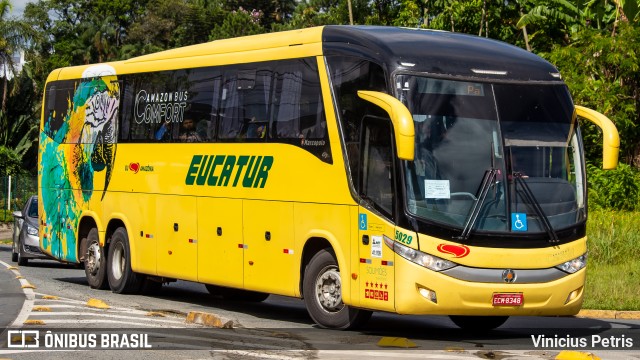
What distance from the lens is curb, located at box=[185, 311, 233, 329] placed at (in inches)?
572

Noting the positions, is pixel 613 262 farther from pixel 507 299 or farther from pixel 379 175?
pixel 379 175

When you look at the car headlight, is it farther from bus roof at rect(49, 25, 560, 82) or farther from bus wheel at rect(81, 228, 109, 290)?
bus roof at rect(49, 25, 560, 82)

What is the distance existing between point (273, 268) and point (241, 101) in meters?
2.53

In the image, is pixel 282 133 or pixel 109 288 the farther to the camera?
pixel 109 288

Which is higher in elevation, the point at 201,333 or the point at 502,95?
the point at 502,95

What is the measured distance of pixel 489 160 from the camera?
13.7m

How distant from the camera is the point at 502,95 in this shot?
46.4ft

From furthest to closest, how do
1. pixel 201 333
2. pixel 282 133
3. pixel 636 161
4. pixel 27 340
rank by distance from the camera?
pixel 636 161 → pixel 282 133 → pixel 201 333 → pixel 27 340

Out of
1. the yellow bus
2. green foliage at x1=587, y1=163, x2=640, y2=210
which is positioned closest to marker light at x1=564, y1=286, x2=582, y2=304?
the yellow bus

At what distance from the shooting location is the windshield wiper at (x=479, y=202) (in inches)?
526

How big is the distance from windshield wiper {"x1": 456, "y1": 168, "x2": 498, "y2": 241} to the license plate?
2.52 feet

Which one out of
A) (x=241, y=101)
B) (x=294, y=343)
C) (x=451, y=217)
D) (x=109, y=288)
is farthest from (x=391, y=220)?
(x=109, y=288)

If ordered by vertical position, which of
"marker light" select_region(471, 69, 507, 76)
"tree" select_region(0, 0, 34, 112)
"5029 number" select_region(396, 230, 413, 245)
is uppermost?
"tree" select_region(0, 0, 34, 112)

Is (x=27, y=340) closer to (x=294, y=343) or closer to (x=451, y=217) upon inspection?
(x=294, y=343)
